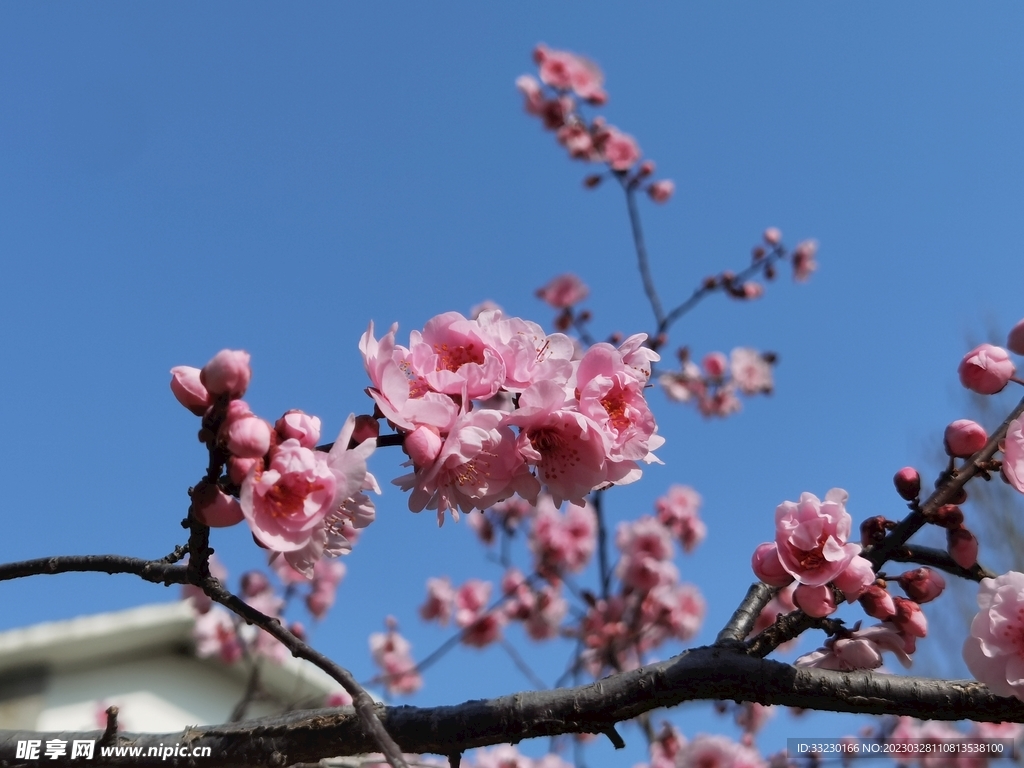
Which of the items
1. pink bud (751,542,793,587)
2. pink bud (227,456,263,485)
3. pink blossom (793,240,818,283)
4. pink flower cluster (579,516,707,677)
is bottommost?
pink bud (751,542,793,587)

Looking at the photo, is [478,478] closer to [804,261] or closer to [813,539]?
[813,539]

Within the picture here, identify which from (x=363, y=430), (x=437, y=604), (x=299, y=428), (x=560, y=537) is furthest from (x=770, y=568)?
A: (x=437, y=604)

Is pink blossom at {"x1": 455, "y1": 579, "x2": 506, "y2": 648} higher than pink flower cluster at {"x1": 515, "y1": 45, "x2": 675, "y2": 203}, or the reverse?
pink flower cluster at {"x1": 515, "y1": 45, "x2": 675, "y2": 203}

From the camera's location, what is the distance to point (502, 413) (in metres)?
1.38

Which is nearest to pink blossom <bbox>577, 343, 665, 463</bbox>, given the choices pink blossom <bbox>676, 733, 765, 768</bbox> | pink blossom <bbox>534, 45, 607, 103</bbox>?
pink blossom <bbox>676, 733, 765, 768</bbox>

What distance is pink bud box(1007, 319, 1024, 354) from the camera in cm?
164

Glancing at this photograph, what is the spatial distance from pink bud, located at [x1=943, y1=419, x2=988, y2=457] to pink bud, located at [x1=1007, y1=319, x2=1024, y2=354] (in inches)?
11.1

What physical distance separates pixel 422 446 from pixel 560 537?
5.75m

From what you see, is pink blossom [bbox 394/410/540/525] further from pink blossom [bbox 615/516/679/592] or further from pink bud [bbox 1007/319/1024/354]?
pink blossom [bbox 615/516/679/592]

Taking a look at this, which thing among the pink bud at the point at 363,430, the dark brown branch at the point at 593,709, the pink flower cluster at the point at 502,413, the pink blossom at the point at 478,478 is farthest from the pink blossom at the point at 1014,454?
the pink bud at the point at 363,430

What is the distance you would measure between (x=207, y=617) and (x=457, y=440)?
6.63 m

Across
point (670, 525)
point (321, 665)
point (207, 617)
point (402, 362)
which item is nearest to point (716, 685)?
point (321, 665)

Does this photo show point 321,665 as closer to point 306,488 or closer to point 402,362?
point 306,488

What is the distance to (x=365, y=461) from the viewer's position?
1.21 meters
